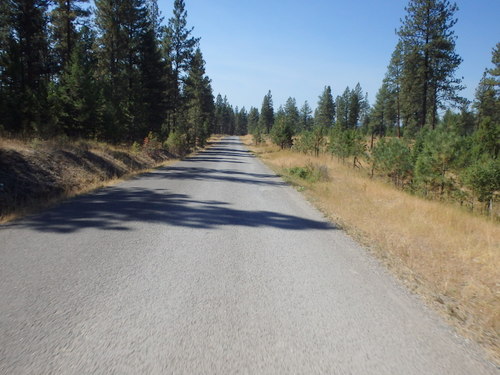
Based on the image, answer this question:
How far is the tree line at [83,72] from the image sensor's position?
16484mm

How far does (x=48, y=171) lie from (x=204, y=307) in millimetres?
10191

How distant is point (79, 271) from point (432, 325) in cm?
421

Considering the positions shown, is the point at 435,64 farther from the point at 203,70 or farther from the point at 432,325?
the point at 203,70

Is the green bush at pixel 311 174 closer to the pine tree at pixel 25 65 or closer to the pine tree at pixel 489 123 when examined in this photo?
the pine tree at pixel 489 123

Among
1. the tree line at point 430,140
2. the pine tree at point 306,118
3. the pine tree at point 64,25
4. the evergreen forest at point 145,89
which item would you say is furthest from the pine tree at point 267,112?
the pine tree at point 64,25

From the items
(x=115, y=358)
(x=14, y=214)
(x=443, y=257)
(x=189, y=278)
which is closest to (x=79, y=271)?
(x=189, y=278)

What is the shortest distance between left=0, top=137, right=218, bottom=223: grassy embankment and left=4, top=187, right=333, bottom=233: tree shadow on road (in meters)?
0.84

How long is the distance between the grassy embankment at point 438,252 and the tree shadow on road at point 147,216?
1.48 meters

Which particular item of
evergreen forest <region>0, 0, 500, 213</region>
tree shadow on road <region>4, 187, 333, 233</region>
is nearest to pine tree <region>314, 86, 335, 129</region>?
evergreen forest <region>0, 0, 500, 213</region>

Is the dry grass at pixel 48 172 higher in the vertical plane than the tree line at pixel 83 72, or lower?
lower

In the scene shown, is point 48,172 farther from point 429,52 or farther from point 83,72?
point 429,52

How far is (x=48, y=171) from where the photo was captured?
1089cm

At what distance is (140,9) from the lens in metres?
24.2

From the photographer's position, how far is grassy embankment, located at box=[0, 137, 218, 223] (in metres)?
8.29
